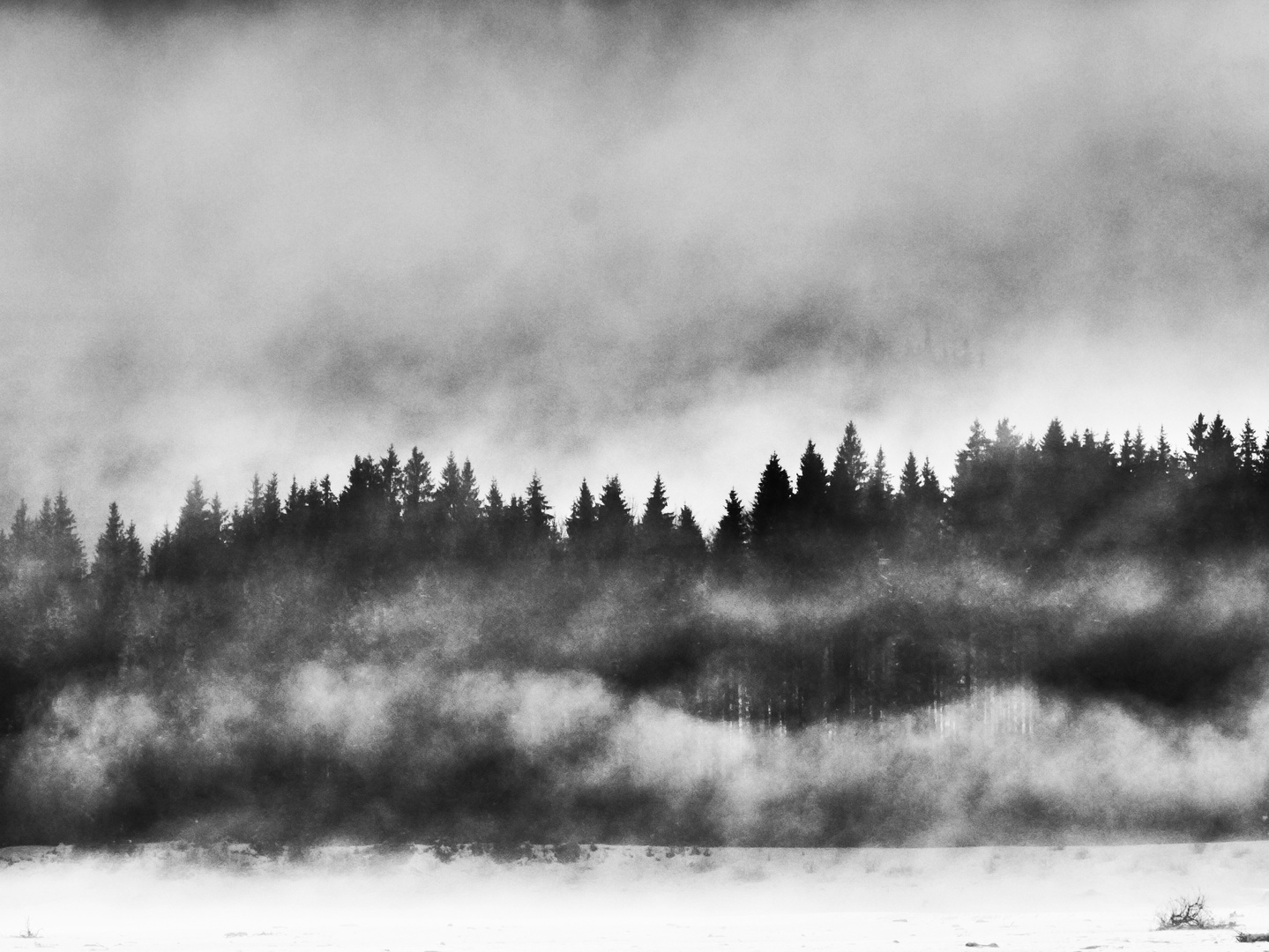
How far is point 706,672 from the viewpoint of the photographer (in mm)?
39375

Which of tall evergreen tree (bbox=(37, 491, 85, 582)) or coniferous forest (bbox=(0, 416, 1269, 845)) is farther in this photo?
tall evergreen tree (bbox=(37, 491, 85, 582))

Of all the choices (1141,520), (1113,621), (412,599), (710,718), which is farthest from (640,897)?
(1141,520)

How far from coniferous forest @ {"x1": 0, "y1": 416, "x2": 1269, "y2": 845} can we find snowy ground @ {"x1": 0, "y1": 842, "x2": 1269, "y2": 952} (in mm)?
1267

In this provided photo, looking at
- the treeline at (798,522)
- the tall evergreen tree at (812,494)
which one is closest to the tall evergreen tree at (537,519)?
the treeline at (798,522)

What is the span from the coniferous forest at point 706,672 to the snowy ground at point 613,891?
1267 mm

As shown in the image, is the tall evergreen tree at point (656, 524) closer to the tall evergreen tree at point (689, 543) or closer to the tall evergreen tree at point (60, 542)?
the tall evergreen tree at point (689, 543)

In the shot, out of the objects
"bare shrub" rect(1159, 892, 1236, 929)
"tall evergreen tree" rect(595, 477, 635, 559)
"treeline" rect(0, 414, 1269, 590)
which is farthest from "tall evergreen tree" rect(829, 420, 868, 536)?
"bare shrub" rect(1159, 892, 1236, 929)

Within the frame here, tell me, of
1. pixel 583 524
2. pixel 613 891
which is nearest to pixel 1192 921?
pixel 613 891

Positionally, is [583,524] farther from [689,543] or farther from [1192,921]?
[1192,921]

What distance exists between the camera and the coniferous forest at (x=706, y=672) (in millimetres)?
35219

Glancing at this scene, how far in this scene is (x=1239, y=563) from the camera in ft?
121

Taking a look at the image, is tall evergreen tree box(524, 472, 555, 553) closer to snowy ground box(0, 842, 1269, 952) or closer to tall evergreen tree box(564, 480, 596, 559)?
tall evergreen tree box(564, 480, 596, 559)

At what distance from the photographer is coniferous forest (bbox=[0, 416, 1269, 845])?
35.2 metres

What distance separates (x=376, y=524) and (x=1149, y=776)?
26.5m
